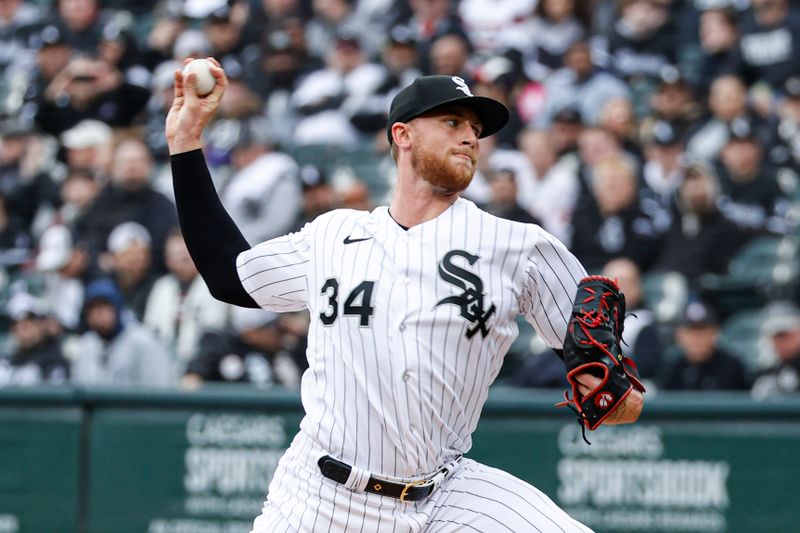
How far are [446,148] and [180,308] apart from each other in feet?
14.5

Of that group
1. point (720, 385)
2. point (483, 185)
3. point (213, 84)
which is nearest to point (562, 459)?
point (720, 385)

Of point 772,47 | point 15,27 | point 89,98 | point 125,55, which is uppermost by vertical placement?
point 15,27

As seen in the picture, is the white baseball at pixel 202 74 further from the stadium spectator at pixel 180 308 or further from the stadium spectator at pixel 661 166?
the stadium spectator at pixel 661 166

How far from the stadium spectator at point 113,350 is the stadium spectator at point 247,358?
227 millimetres

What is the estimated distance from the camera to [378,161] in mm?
8609

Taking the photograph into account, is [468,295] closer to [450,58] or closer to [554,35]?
[450,58]

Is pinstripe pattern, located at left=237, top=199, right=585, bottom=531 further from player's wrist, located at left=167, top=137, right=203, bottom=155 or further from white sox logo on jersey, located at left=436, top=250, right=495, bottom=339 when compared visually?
player's wrist, located at left=167, top=137, right=203, bottom=155

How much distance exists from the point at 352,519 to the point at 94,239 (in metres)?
5.37

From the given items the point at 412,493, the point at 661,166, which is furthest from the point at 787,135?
the point at 412,493

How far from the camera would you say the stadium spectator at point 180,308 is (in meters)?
7.52

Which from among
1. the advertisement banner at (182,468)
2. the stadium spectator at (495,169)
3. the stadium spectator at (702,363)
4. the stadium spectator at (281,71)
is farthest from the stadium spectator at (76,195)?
the stadium spectator at (702,363)

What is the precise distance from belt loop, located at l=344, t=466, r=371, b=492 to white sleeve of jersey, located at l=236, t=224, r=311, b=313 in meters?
0.57

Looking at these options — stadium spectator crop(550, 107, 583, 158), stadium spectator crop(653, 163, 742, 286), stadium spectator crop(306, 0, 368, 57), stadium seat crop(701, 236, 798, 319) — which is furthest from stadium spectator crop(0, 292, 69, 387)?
stadium seat crop(701, 236, 798, 319)

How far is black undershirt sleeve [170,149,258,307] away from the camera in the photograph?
145 inches
